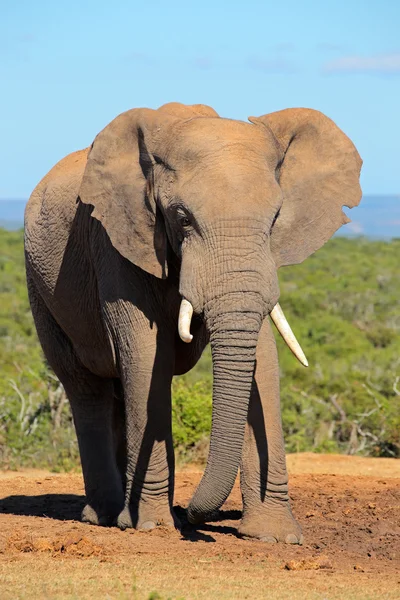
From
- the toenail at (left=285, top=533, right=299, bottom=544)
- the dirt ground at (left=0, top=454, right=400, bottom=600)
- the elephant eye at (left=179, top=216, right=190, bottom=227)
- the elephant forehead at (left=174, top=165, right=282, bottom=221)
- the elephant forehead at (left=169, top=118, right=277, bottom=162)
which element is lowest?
the dirt ground at (left=0, top=454, right=400, bottom=600)

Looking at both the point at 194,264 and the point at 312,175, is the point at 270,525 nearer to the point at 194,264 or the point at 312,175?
the point at 194,264

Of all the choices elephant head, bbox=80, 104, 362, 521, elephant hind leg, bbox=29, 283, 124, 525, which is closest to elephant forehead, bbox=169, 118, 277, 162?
elephant head, bbox=80, 104, 362, 521

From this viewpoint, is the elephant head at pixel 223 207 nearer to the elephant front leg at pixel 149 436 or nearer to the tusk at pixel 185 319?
the tusk at pixel 185 319

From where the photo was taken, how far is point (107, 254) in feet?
24.6

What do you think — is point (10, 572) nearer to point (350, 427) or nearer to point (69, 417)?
point (69, 417)

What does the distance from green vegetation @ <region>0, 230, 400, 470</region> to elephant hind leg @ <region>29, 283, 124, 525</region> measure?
3.61 metres

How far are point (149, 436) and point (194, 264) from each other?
137 cm

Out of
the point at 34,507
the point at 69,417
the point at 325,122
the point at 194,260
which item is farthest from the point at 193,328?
the point at 69,417

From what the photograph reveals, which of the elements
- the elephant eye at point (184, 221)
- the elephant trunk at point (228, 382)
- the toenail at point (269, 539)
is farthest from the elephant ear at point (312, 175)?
the toenail at point (269, 539)

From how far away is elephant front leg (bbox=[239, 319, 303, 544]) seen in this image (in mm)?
7223

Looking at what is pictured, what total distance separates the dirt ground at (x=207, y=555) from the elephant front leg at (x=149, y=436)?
6.7 inches

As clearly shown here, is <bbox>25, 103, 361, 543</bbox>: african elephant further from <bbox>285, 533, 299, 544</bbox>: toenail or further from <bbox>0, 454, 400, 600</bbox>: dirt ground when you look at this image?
<bbox>0, 454, 400, 600</bbox>: dirt ground

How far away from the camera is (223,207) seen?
6.33 m

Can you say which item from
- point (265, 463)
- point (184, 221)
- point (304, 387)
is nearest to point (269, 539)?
point (265, 463)
